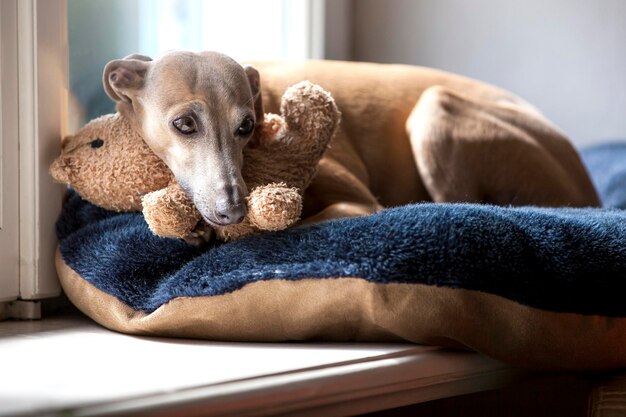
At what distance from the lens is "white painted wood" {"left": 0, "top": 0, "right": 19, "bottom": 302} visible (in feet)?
5.01

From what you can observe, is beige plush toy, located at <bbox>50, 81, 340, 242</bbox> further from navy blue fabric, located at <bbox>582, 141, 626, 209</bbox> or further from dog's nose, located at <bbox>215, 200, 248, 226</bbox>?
navy blue fabric, located at <bbox>582, 141, 626, 209</bbox>

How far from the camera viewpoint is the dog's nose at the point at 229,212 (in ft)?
4.28

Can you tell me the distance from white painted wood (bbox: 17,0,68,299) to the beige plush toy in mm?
47

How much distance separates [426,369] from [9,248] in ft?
2.56

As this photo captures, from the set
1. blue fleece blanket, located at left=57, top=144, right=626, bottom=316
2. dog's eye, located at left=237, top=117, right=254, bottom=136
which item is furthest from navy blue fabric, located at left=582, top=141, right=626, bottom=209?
dog's eye, located at left=237, top=117, right=254, bottom=136

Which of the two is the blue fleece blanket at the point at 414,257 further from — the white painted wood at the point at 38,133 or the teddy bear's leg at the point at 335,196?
the teddy bear's leg at the point at 335,196

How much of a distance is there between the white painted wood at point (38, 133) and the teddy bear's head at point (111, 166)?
0.15 feet

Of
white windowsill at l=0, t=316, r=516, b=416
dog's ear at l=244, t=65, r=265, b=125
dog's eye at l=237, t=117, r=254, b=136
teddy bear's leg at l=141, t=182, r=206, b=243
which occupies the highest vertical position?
dog's ear at l=244, t=65, r=265, b=125

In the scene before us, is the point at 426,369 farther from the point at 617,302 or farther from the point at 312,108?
the point at 312,108

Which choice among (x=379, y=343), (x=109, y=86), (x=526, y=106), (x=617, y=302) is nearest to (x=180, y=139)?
(x=109, y=86)

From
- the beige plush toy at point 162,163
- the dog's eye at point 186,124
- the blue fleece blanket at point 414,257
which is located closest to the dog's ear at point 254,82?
the beige plush toy at point 162,163

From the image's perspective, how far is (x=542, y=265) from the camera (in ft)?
4.33

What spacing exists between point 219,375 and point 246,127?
46 centimetres

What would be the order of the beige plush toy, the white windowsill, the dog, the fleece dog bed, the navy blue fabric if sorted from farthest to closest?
the navy blue fabric → the dog → the beige plush toy → the fleece dog bed → the white windowsill
